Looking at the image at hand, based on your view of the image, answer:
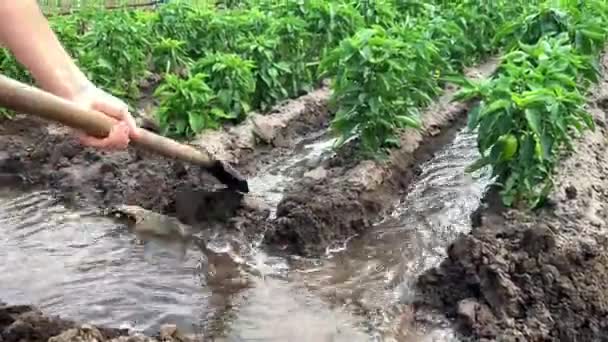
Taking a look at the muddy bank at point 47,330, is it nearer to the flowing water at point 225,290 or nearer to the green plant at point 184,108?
the flowing water at point 225,290

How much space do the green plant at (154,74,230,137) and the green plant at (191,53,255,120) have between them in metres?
0.39

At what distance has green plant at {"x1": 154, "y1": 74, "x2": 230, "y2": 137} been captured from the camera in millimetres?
6418

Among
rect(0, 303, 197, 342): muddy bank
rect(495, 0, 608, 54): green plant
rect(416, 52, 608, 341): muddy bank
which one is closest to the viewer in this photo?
rect(0, 303, 197, 342): muddy bank

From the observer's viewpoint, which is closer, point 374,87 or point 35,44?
point 35,44

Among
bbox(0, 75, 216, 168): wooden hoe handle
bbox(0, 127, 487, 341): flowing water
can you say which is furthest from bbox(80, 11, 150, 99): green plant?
bbox(0, 75, 216, 168): wooden hoe handle

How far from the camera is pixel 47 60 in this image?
7.88 ft

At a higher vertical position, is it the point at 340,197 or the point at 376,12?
the point at 376,12

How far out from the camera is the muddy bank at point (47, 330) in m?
3.49

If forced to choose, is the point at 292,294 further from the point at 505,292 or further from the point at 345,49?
the point at 345,49

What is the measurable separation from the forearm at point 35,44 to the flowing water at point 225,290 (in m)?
2.04

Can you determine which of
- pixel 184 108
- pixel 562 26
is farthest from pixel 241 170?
pixel 562 26

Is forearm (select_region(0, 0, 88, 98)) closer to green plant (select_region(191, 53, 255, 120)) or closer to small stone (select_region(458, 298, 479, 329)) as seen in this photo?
small stone (select_region(458, 298, 479, 329))

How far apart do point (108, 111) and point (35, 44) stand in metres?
0.35

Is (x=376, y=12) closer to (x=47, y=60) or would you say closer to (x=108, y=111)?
(x=108, y=111)
